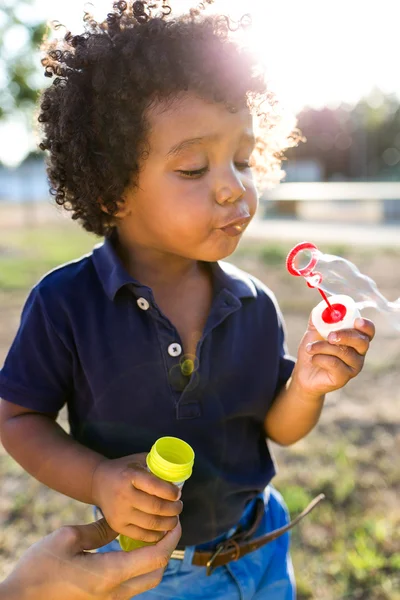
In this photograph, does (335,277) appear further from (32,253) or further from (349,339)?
(32,253)

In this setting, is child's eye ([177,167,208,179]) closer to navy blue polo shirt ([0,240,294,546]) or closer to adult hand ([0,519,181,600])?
navy blue polo shirt ([0,240,294,546])

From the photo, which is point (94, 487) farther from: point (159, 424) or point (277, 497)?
point (277, 497)

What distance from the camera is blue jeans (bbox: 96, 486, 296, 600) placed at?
1.55m

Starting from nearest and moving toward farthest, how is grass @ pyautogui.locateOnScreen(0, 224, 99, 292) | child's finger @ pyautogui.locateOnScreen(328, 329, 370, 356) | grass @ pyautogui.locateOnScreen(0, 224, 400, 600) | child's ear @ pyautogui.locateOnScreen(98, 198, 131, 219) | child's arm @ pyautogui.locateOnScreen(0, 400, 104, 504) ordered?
child's finger @ pyautogui.locateOnScreen(328, 329, 370, 356) < child's arm @ pyautogui.locateOnScreen(0, 400, 104, 504) < child's ear @ pyautogui.locateOnScreen(98, 198, 131, 219) < grass @ pyautogui.locateOnScreen(0, 224, 400, 600) < grass @ pyautogui.locateOnScreen(0, 224, 99, 292)

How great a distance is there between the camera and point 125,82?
4.98ft

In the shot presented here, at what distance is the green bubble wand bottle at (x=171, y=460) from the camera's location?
1.20 m

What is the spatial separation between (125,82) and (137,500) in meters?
0.91

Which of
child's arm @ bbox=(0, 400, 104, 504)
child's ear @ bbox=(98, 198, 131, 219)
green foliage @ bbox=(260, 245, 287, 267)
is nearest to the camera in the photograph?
child's arm @ bbox=(0, 400, 104, 504)

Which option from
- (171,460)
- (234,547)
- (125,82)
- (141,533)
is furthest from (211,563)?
(125,82)

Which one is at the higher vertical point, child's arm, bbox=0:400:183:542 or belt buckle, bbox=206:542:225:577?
child's arm, bbox=0:400:183:542

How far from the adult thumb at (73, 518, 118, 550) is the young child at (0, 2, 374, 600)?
0.09 metres

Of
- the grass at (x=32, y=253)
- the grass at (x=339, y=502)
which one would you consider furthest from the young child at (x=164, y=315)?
the grass at (x=32, y=253)

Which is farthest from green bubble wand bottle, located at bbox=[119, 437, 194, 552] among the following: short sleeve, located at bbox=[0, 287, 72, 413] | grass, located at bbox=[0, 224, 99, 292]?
grass, located at bbox=[0, 224, 99, 292]

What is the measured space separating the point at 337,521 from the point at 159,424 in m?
1.32
